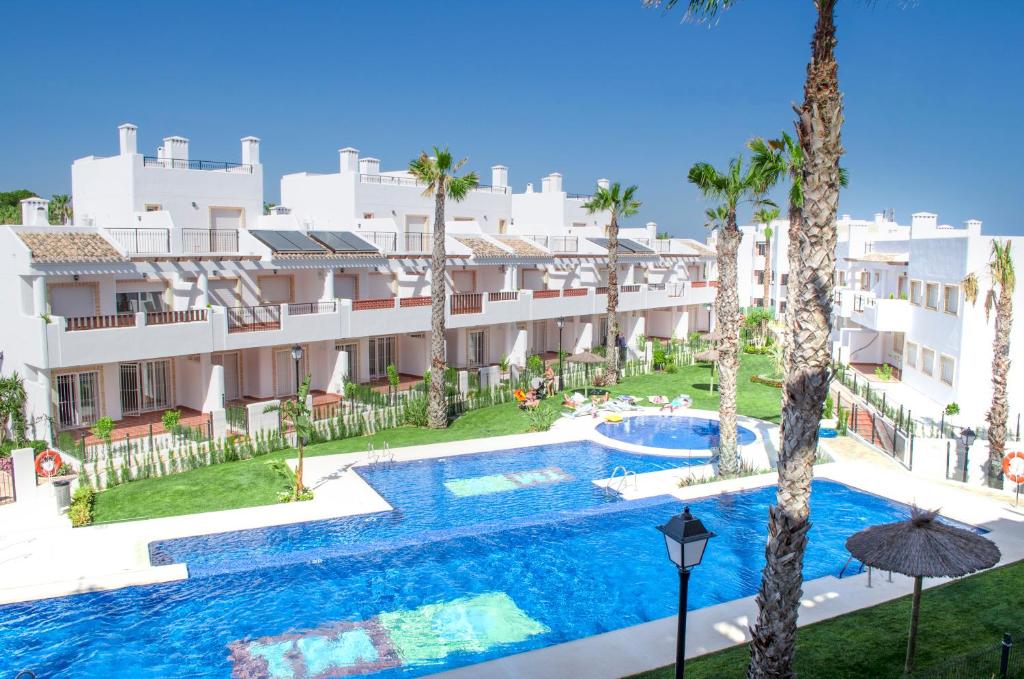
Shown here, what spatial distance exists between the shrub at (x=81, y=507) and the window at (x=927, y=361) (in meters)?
30.2

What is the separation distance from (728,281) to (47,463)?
19317 millimetres

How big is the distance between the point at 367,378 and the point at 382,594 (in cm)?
1983

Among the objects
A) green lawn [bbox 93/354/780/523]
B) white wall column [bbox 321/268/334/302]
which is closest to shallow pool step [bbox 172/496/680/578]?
green lawn [bbox 93/354/780/523]

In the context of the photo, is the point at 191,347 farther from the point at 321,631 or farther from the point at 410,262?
the point at 321,631

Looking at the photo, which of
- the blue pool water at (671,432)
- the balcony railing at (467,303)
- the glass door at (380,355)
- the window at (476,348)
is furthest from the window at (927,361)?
the glass door at (380,355)

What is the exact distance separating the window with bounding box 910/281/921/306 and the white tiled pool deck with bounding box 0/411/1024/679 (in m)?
12.1

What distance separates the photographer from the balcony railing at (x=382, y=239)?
36.1 metres

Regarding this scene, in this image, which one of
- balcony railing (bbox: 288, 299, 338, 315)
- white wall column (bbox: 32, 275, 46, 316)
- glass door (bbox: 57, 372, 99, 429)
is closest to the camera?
white wall column (bbox: 32, 275, 46, 316)

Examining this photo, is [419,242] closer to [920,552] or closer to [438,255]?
[438,255]

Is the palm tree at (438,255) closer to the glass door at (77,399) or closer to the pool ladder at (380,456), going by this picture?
the pool ladder at (380,456)

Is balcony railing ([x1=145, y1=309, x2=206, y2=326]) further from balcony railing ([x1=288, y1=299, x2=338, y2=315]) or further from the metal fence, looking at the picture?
the metal fence

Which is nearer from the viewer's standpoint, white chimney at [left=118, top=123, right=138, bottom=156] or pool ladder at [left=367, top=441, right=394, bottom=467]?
pool ladder at [left=367, top=441, right=394, bottom=467]

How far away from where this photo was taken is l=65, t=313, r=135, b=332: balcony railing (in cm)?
2476

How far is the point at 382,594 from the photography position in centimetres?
1576
